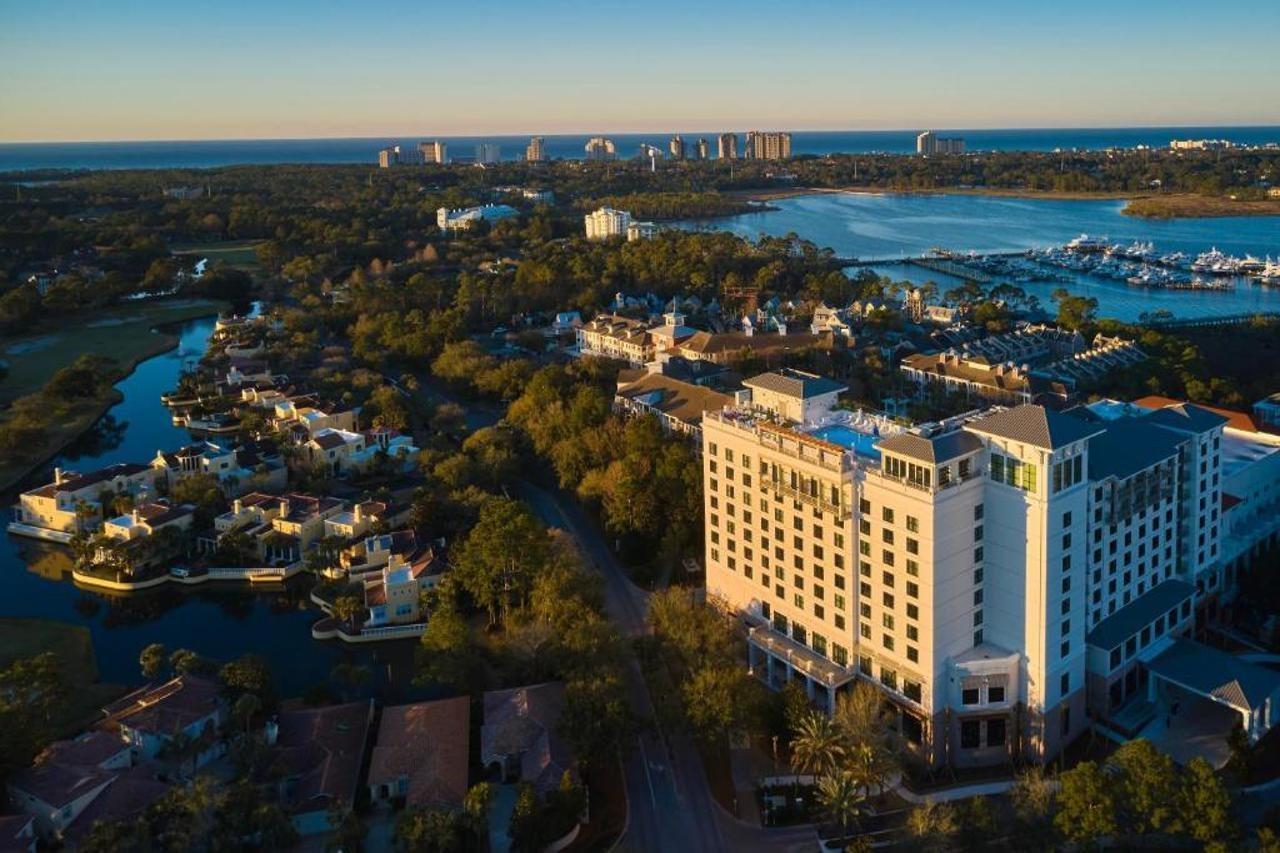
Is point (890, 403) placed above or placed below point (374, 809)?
above

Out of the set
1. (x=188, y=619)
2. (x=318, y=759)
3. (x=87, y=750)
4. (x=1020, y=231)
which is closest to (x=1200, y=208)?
(x=1020, y=231)

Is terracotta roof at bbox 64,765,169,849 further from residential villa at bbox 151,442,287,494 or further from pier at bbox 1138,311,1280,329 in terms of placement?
pier at bbox 1138,311,1280,329

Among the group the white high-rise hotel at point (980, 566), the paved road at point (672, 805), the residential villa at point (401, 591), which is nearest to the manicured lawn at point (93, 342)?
the residential villa at point (401, 591)

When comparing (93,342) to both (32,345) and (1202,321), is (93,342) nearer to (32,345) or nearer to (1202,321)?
(32,345)

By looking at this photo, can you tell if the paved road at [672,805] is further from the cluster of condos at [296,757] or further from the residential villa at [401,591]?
the residential villa at [401,591]

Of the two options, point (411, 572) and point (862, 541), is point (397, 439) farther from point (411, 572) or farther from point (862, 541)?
point (862, 541)

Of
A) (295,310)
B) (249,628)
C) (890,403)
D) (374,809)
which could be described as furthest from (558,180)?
(374,809)
